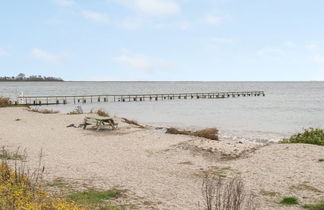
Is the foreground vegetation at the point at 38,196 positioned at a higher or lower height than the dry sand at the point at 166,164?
higher

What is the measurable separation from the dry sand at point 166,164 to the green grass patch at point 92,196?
1.27 ft

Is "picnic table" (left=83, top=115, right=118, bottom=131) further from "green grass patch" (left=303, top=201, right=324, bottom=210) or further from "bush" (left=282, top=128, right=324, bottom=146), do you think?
"green grass patch" (left=303, top=201, right=324, bottom=210)

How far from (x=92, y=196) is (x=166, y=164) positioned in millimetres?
4313

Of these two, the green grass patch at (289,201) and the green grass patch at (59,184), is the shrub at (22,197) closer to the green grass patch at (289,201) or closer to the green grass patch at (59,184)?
the green grass patch at (59,184)

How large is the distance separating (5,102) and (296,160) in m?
29.6

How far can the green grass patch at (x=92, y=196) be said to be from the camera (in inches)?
269

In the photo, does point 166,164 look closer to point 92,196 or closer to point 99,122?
point 92,196

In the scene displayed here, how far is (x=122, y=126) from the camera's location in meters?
20.7

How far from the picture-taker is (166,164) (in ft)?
36.9

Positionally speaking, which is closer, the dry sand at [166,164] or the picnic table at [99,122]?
the dry sand at [166,164]

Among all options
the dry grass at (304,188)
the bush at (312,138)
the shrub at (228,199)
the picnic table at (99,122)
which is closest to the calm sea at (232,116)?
the bush at (312,138)

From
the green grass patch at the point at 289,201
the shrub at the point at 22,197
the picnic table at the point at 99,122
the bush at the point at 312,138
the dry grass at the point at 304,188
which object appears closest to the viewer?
the shrub at the point at 22,197

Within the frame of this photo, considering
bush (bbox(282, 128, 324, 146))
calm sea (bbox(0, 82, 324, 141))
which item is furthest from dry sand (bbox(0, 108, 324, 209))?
calm sea (bbox(0, 82, 324, 141))

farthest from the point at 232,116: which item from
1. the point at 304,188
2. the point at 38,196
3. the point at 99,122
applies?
the point at 38,196
